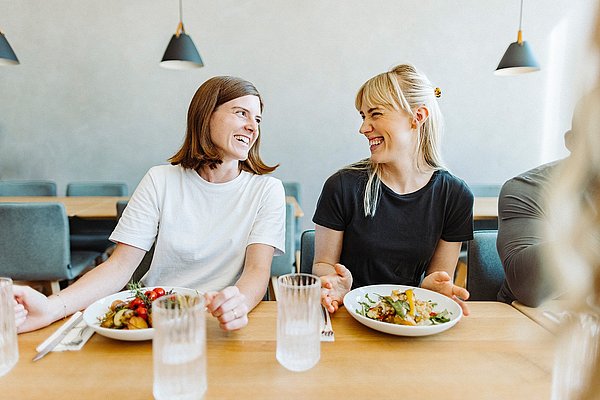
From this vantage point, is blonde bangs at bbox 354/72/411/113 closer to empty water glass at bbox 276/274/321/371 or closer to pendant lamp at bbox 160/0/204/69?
empty water glass at bbox 276/274/321/371

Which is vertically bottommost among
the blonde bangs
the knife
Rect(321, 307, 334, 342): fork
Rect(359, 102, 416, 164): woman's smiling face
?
Rect(321, 307, 334, 342): fork

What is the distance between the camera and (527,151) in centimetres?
447

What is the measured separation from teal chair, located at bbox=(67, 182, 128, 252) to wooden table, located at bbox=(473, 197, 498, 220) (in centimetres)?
242

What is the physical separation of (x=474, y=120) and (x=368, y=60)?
118cm

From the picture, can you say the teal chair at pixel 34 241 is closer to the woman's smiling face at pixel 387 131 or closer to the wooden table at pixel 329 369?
the wooden table at pixel 329 369

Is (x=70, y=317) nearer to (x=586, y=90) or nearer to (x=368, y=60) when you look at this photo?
(x=586, y=90)

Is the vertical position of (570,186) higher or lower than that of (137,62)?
lower

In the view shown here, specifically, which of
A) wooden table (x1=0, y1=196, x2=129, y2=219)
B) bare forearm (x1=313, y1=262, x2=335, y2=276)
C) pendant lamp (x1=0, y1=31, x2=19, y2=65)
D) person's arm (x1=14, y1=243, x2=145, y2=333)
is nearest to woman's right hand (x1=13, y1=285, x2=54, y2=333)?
person's arm (x1=14, y1=243, x2=145, y2=333)

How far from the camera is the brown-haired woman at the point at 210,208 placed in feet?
4.47

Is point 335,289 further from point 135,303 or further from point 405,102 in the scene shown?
point 405,102

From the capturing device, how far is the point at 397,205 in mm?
1497

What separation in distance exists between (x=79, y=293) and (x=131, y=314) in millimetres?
242

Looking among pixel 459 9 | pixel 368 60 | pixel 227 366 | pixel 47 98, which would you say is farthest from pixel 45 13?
pixel 227 366

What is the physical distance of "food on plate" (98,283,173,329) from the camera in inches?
34.7
